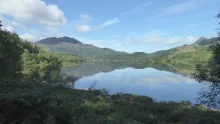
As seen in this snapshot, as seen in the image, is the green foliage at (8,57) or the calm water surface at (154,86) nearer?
the green foliage at (8,57)

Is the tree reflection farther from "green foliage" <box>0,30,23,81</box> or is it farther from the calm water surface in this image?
"green foliage" <box>0,30,23,81</box>

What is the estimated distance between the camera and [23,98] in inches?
295

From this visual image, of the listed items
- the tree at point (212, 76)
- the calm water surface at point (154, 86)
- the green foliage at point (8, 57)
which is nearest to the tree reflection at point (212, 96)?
the tree at point (212, 76)

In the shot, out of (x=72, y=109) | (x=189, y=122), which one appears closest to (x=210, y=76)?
(x=189, y=122)

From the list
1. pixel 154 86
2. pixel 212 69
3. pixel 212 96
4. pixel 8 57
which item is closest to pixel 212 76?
pixel 212 69

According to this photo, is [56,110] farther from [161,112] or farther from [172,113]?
[161,112]

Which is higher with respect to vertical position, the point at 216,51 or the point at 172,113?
the point at 216,51

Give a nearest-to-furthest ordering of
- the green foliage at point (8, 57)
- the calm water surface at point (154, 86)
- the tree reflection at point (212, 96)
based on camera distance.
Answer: the tree reflection at point (212, 96)
the green foliage at point (8, 57)
the calm water surface at point (154, 86)

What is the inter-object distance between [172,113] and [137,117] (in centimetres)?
353

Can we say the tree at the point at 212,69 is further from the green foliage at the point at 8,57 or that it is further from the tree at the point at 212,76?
the green foliage at the point at 8,57

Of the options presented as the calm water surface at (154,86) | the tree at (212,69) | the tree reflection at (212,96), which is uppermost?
the tree at (212,69)

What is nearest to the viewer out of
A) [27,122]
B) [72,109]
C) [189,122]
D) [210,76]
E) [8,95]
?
[27,122]

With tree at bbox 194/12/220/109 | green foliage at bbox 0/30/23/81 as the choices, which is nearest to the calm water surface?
tree at bbox 194/12/220/109

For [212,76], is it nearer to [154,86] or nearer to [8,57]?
[8,57]
